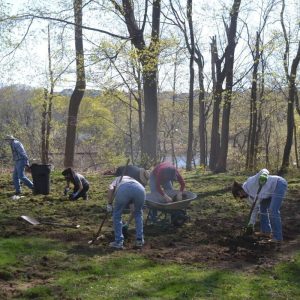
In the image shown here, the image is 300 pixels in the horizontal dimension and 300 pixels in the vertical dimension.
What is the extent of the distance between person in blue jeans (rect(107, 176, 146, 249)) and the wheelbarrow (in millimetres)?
1199

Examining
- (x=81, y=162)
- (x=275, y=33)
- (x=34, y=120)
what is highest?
(x=275, y=33)

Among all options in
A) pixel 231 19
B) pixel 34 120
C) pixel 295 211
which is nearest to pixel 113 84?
pixel 231 19

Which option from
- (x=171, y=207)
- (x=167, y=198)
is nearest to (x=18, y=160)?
(x=167, y=198)

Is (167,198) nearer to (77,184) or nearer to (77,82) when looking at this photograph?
(77,184)

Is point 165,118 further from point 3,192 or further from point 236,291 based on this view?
point 236,291

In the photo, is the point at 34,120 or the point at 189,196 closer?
the point at 189,196

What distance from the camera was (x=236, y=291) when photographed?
19.9 ft

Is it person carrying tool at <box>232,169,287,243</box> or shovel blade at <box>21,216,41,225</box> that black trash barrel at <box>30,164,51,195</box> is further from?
person carrying tool at <box>232,169,287,243</box>

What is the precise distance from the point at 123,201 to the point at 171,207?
1.71m

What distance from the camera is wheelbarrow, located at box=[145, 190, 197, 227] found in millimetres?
9320

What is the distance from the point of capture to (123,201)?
7.88 m

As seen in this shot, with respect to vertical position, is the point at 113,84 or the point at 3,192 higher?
the point at 113,84

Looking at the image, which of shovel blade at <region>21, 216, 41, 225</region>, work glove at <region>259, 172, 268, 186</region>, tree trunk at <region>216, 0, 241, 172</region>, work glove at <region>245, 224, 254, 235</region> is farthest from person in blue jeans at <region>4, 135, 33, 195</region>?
tree trunk at <region>216, 0, 241, 172</region>

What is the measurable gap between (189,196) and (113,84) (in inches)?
768
